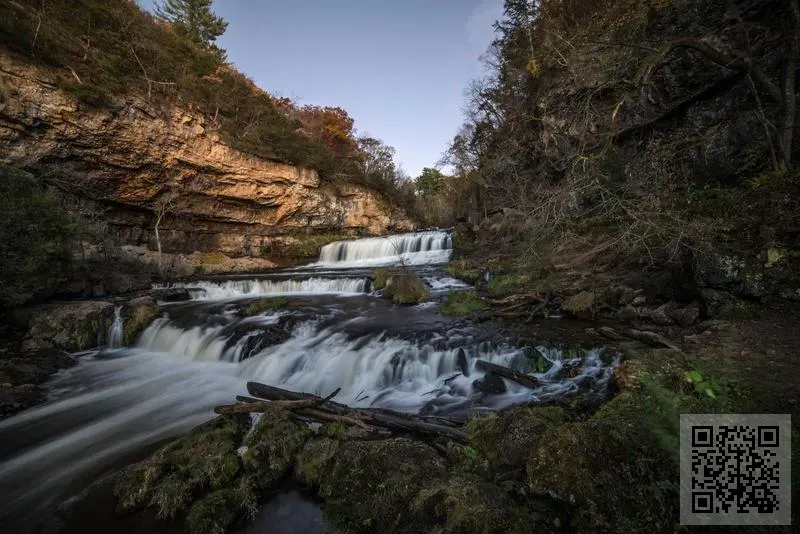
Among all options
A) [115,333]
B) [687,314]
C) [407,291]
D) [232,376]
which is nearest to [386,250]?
[407,291]

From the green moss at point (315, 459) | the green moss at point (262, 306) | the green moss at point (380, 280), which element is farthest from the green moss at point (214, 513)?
the green moss at point (380, 280)

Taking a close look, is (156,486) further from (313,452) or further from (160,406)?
(160,406)

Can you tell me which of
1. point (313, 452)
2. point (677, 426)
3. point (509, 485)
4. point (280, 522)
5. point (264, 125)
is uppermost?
point (264, 125)

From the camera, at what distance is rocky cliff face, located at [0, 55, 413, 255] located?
1146 cm

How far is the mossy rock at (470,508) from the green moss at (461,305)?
18.8ft

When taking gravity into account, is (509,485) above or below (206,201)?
below

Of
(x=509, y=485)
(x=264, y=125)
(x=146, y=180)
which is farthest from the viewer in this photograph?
(x=264, y=125)

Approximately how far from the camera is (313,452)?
3180 mm

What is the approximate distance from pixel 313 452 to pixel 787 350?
5.29 m

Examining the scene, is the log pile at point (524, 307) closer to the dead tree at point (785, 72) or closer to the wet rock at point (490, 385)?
the wet rock at point (490, 385)

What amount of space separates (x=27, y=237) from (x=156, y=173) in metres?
9.34

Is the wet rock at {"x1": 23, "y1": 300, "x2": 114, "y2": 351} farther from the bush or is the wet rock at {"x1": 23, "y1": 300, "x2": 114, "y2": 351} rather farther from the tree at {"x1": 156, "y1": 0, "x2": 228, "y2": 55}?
the tree at {"x1": 156, "y1": 0, "x2": 228, "y2": 55}

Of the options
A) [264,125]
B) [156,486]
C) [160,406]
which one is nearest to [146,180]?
[264,125]

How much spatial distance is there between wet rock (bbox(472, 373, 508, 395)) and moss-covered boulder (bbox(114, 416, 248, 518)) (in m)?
3.34
